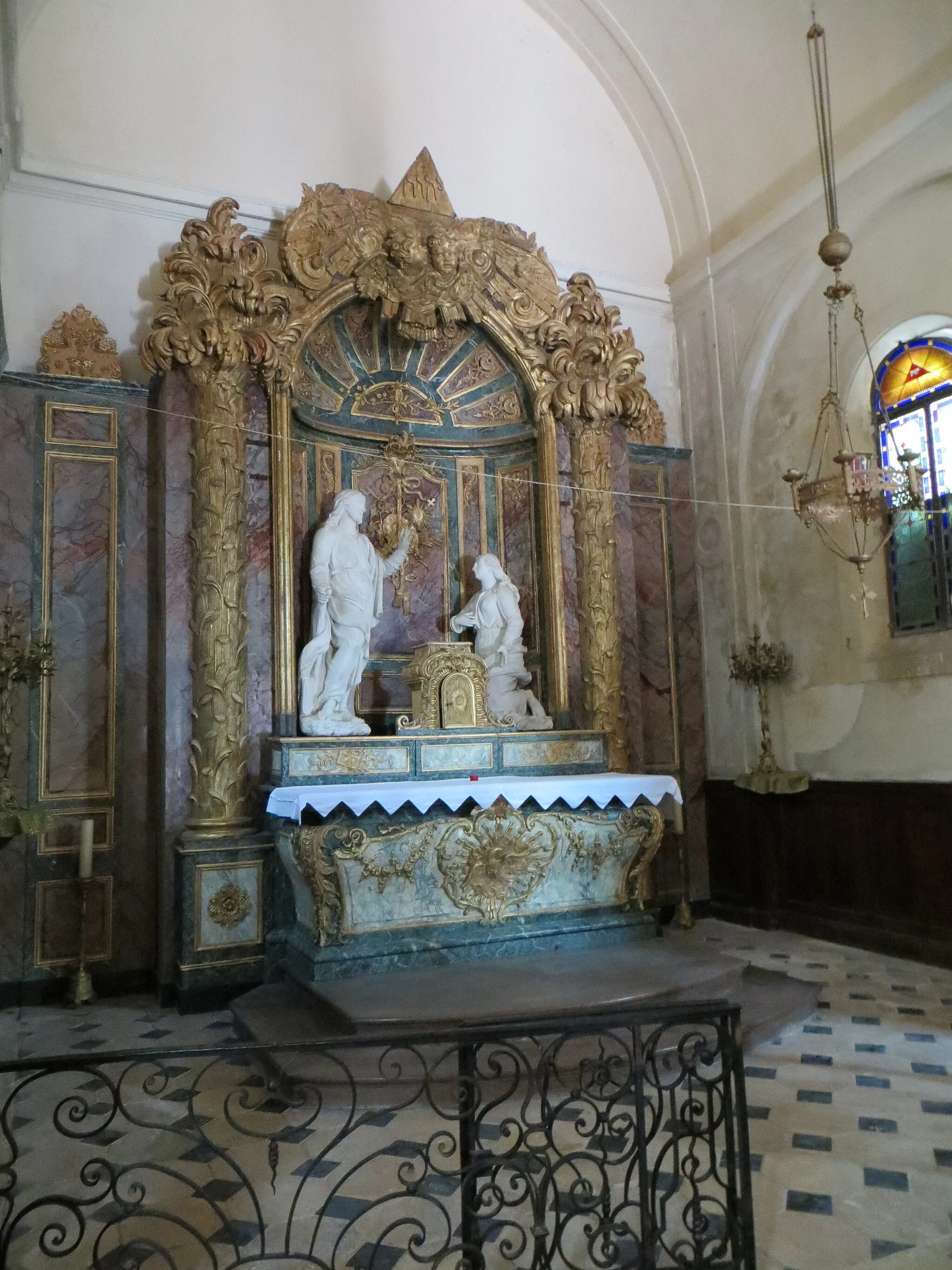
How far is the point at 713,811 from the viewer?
10.0m

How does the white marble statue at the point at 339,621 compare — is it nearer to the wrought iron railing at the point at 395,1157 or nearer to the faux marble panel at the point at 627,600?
the faux marble panel at the point at 627,600

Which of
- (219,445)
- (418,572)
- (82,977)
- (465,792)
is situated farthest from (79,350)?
(82,977)

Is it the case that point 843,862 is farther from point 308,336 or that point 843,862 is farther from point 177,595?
point 308,336

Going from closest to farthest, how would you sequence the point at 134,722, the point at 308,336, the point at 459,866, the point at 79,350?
the point at 459,866 < the point at 134,722 < the point at 79,350 < the point at 308,336

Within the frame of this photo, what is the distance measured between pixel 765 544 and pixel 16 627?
692 cm

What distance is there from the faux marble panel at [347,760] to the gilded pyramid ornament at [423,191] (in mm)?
4852

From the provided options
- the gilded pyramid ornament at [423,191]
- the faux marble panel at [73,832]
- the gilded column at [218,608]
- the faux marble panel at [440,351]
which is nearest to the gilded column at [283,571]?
the gilded column at [218,608]

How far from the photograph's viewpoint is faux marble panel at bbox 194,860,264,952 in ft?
23.1

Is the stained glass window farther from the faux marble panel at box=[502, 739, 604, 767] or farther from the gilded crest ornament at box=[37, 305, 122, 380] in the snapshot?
the gilded crest ornament at box=[37, 305, 122, 380]

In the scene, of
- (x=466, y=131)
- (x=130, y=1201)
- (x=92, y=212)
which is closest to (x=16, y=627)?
(x=92, y=212)

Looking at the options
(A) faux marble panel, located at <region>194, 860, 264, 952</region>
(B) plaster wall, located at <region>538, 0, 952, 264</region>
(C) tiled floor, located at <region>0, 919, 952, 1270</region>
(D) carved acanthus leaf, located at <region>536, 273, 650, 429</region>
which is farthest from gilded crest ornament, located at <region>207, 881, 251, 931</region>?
(B) plaster wall, located at <region>538, 0, 952, 264</region>

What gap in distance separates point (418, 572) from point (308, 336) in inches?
94.2

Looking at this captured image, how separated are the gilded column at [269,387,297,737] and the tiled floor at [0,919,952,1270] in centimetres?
240

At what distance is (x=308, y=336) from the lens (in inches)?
320
